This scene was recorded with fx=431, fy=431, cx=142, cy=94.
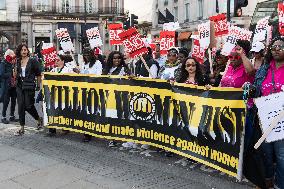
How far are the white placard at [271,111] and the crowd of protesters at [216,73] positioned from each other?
0.12 m

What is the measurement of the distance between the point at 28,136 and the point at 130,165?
2834 mm

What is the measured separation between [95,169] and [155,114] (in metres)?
1.20

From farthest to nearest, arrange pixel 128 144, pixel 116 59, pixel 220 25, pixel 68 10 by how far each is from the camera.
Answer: pixel 68 10, pixel 220 25, pixel 116 59, pixel 128 144

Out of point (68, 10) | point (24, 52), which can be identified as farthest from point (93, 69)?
point (68, 10)

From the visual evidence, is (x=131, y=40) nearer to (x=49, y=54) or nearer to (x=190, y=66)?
(x=190, y=66)

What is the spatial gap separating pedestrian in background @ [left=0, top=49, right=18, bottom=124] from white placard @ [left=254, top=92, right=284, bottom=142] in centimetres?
689

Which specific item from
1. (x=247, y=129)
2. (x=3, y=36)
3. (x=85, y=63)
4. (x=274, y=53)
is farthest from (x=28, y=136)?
(x=3, y=36)

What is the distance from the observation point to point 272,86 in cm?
437

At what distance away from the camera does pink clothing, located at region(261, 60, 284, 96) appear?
14.2 feet

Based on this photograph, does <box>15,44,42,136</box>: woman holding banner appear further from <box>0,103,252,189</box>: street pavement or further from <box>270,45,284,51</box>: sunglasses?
<box>270,45,284,51</box>: sunglasses

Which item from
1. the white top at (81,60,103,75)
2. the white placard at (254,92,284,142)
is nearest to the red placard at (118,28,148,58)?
the white top at (81,60,103,75)

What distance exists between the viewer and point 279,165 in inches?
173

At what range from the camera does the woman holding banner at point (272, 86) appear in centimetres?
435

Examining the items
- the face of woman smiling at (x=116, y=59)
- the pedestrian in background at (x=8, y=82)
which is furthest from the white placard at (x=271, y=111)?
the pedestrian in background at (x=8, y=82)
